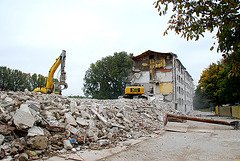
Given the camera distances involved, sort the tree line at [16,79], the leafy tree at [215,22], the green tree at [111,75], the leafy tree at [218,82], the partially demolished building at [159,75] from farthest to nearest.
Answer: the green tree at [111,75], the tree line at [16,79], the partially demolished building at [159,75], the leafy tree at [218,82], the leafy tree at [215,22]

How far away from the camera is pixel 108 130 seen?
648cm

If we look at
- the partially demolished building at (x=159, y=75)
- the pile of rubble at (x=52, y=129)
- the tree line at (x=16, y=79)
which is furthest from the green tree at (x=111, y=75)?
the pile of rubble at (x=52, y=129)

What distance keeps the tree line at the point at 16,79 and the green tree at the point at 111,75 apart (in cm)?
1332

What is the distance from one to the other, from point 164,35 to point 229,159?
342 cm

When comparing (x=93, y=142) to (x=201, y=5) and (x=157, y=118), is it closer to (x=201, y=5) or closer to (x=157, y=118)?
(x=201, y=5)

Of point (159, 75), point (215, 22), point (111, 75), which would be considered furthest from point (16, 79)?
point (215, 22)

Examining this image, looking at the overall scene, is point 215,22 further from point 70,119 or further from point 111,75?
point 111,75

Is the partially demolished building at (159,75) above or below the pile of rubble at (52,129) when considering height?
above

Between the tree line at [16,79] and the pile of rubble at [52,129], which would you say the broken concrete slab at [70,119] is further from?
the tree line at [16,79]

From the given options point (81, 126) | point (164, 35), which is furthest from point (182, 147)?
point (164, 35)

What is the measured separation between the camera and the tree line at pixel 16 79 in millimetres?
32031

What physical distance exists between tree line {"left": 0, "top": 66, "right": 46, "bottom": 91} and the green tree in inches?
524

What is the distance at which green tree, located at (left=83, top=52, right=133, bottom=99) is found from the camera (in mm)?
41812

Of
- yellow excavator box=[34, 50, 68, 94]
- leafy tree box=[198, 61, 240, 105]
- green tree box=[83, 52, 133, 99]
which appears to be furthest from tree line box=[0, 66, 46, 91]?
leafy tree box=[198, 61, 240, 105]
